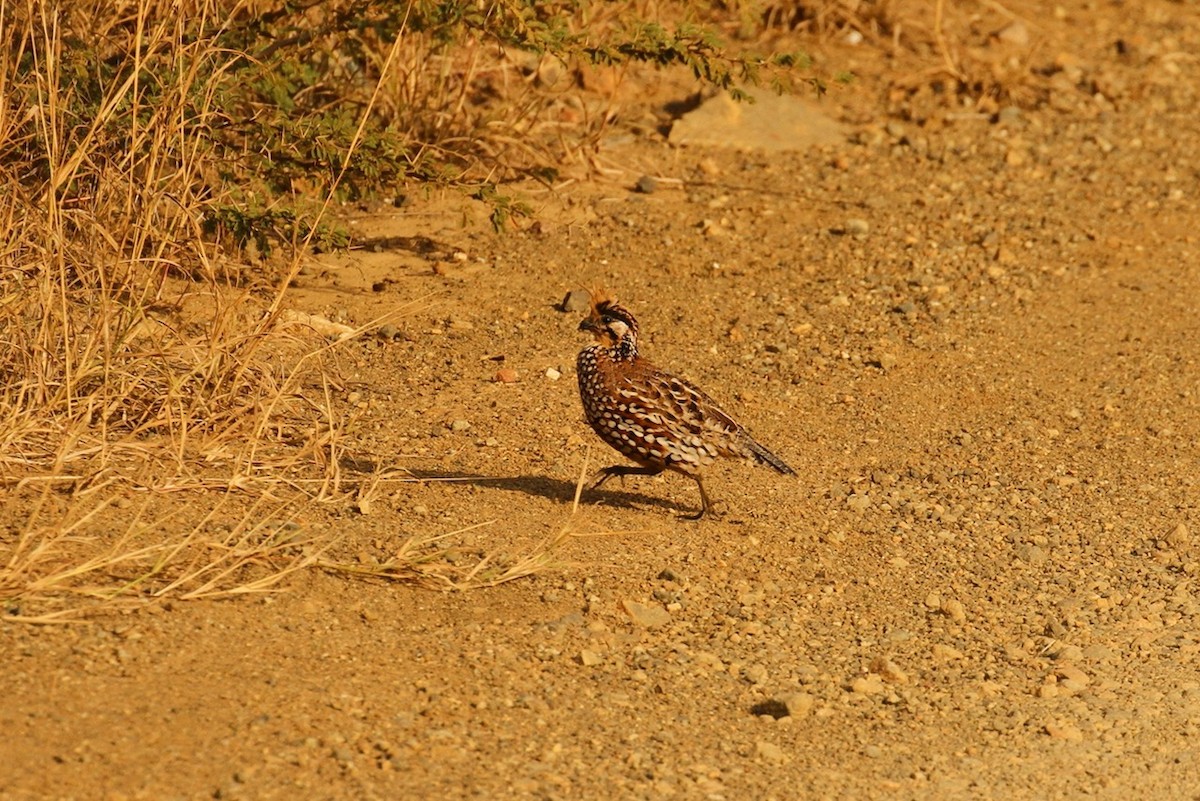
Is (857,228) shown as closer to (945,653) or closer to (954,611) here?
(954,611)

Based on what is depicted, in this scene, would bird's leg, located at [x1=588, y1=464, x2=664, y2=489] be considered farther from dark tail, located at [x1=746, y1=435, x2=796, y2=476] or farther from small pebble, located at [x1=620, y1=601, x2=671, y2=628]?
small pebble, located at [x1=620, y1=601, x2=671, y2=628]

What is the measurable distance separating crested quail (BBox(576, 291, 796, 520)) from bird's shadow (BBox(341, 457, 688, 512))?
159mm

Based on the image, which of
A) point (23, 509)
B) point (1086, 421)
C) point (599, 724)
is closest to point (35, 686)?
point (23, 509)

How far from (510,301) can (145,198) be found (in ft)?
8.71

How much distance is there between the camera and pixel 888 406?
26.8ft

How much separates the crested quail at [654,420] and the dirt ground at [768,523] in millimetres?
277

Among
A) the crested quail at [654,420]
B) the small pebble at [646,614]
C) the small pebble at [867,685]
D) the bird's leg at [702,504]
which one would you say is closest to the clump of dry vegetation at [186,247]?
the small pebble at [646,614]

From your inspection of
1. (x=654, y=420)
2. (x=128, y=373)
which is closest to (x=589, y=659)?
(x=654, y=420)

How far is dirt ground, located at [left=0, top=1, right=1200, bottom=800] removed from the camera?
5066 millimetres

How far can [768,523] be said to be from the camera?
6.88 meters

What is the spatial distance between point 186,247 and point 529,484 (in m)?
1.74

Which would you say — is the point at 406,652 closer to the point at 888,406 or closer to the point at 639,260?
the point at 888,406

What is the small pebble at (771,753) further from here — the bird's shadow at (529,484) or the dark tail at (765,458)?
the bird's shadow at (529,484)

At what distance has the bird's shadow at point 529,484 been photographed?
22.4 feet
